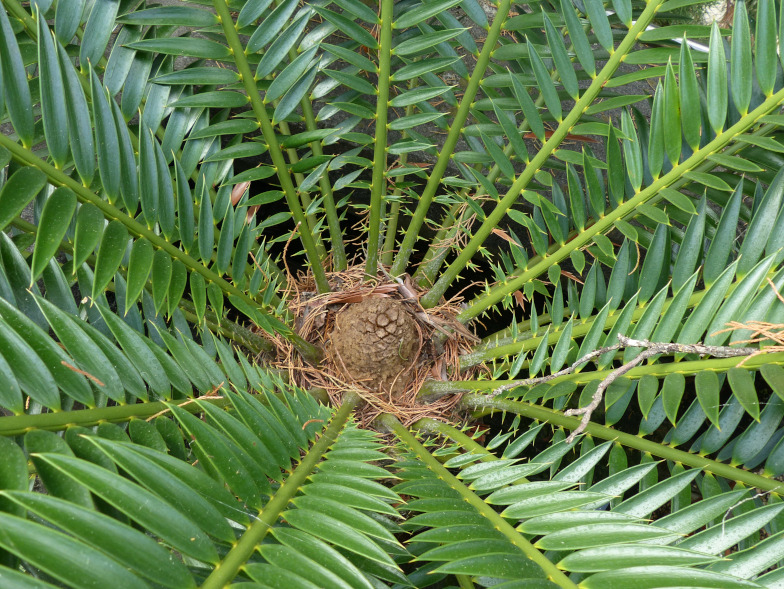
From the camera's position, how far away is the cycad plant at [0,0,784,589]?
0.45 m

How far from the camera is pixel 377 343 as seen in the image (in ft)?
3.13

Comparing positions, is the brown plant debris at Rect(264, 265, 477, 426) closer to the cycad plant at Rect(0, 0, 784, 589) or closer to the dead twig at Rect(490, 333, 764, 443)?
the cycad plant at Rect(0, 0, 784, 589)

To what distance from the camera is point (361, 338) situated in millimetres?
956

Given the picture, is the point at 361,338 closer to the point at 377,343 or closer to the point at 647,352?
the point at 377,343

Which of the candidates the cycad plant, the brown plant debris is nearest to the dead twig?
the cycad plant

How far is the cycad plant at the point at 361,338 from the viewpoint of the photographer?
451 mm

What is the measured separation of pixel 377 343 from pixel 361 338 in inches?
1.1

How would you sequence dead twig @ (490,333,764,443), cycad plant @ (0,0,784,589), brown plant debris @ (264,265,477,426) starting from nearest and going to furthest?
cycad plant @ (0,0,784,589) → dead twig @ (490,333,764,443) → brown plant debris @ (264,265,477,426)

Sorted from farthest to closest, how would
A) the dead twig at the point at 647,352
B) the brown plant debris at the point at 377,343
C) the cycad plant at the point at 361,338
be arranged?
the brown plant debris at the point at 377,343 → the dead twig at the point at 647,352 → the cycad plant at the point at 361,338

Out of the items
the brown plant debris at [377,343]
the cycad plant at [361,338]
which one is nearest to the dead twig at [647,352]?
the cycad plant at [361,338]

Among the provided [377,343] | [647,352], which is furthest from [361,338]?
[647,352]

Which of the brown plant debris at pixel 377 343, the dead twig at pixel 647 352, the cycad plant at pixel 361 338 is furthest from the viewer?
the brown plant debris at pixel 377 343

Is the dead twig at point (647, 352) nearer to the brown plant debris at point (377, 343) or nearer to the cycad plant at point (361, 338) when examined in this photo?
the cycad plant at point (361, 338)

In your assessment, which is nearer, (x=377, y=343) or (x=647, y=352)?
(x=647, y=352)
